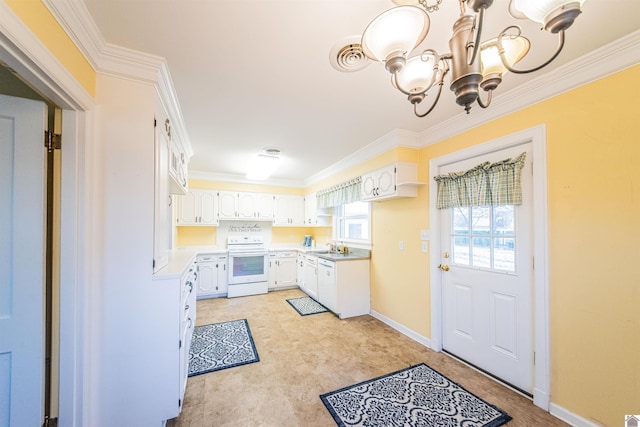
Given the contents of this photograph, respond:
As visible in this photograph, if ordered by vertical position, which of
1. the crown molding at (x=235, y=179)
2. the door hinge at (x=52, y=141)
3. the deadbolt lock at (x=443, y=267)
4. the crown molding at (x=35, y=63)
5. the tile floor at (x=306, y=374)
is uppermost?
the crown molding at (x=235, y=179)

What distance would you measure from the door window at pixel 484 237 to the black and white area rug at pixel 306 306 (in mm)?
2186

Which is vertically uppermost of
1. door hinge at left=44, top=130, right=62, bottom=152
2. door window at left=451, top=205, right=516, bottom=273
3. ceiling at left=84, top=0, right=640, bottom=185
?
ceiling at left=84, top=0, right=640, bottom=185

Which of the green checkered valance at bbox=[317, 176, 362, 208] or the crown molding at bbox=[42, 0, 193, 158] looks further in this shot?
the green checkered valance at bbox=[317, 176, 362, 208]

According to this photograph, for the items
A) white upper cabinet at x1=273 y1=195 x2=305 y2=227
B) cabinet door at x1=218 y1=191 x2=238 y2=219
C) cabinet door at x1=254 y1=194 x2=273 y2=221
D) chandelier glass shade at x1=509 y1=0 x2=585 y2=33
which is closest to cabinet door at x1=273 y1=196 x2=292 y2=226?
white upper cabinet at x1=273 y1=195 x2=305 y2=227

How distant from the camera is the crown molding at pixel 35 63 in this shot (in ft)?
2.76

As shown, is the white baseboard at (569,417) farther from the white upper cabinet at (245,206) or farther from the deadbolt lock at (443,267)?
the white upper cabinet at (245,206)

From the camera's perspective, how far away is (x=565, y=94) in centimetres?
174

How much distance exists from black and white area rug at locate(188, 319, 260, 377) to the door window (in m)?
2.36

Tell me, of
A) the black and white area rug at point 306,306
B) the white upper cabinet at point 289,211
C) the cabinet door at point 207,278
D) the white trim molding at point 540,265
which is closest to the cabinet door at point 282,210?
the white upper cabinet at point 289,211

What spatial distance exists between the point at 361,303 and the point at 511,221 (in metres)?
2.25

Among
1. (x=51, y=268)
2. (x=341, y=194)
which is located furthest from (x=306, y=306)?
(x=51, y=268)

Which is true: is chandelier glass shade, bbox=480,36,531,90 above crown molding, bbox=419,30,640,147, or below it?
below

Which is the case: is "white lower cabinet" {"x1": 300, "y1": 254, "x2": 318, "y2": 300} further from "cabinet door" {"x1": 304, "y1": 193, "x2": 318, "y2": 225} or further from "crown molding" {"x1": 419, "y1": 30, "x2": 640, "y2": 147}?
"crown molding" {"x1": 419, "y1": 30, "x2": 640, "y2": 147}

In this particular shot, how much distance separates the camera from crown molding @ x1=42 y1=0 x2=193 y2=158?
3.83 ft
